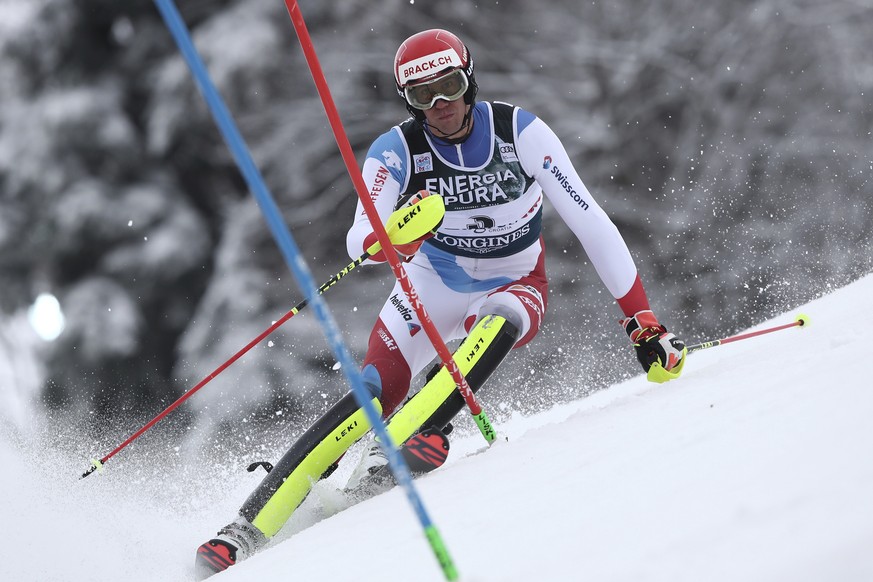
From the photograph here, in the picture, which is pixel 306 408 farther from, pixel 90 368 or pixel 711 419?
pixel 711 419

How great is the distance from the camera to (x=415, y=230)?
2689mm

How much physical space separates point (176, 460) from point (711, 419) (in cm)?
748

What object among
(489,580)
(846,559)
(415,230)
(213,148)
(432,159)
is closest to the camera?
(846,559)

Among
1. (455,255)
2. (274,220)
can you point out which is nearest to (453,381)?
(455,255)

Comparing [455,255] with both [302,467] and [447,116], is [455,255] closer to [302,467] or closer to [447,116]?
[447,116]

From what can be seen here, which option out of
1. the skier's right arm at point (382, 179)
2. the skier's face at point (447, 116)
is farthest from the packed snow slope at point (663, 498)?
the skier's face at point (447, 116)

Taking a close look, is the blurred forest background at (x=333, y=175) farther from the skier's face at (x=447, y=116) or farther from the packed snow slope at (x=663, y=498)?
the packed snow slope at (x=663, y=498)

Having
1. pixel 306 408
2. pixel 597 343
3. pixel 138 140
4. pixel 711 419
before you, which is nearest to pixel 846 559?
pixel 711 419

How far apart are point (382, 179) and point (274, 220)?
5.43 ft

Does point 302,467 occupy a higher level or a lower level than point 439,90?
lower

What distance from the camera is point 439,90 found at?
2.92 meters

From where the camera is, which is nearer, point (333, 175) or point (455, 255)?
point (455, 255)

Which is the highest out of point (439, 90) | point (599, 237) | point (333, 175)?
point (333, 175)

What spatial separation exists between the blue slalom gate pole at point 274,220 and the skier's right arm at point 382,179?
1471mm
